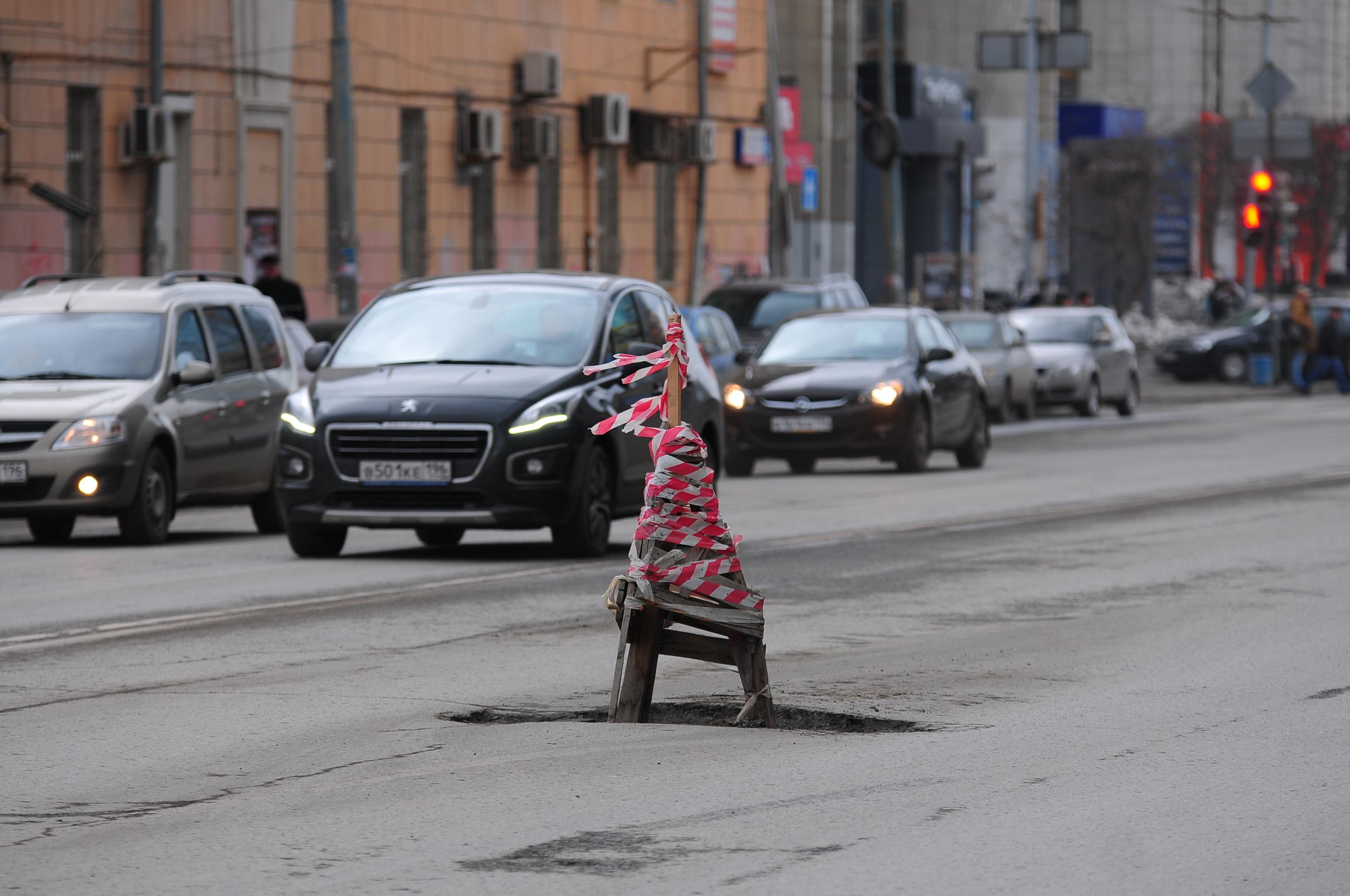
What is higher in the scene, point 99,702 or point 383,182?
point 383,182

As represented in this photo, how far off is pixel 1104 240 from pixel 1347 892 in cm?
6714

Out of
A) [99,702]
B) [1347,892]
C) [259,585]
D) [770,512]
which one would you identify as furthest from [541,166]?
[1347,892]

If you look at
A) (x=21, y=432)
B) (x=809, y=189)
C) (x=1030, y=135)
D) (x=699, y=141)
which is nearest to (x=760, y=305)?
(x=699, y=141)

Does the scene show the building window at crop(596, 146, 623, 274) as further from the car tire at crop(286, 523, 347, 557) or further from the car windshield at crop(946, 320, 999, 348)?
the car tire at crop(286, 523, 347, 557)

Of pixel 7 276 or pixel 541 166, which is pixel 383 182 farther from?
pixel 7 276

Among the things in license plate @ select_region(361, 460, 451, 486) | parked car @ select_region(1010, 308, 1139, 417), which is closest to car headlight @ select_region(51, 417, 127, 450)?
license plate @ select_region(361, 460, 451, 486)

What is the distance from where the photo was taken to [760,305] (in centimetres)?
3047

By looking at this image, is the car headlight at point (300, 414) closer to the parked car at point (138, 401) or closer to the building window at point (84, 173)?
the parked car at point (138, 401)

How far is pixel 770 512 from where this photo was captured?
60.0 ft

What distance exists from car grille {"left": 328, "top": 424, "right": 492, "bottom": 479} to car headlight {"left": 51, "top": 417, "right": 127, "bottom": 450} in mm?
2009

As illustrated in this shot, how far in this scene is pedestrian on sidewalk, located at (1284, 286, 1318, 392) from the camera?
4372cm

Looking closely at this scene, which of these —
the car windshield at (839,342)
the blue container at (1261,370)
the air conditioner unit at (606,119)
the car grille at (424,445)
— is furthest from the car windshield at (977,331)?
the car grille at (424,445)

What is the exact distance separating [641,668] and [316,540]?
657 cm

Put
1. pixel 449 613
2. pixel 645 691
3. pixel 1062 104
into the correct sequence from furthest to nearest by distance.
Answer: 1. pixel 1062 104
2. pixel 449 613
3. pixel 645 691
